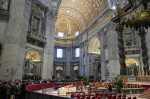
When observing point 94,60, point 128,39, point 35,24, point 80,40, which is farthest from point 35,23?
point 80,40

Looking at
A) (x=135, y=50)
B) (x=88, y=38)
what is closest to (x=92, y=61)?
(x=88, y=38)

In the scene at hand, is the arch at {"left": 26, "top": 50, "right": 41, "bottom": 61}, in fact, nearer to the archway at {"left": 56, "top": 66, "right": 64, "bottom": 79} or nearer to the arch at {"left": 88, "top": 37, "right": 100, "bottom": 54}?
the arch at {"left": 88, "top": 37, "right": 100, "bottom": 54}

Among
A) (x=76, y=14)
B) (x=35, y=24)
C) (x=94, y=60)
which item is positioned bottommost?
(x=94, y=60)

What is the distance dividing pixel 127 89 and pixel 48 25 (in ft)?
47.8

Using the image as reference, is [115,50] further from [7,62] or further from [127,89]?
[7,62]

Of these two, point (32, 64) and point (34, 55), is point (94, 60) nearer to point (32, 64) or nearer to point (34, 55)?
point (34, 55)

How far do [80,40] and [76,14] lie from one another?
7.04 m

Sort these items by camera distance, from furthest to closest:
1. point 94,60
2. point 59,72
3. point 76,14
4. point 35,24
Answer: point 59,72, point 76,14, point 94,60, point 35,24

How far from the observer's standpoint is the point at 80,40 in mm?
32531

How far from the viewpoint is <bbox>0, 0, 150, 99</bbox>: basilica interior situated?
11.8m

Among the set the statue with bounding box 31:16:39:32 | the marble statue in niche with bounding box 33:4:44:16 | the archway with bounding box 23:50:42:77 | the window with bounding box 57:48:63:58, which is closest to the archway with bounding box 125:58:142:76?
the archway with bounding box 23:50:42:77

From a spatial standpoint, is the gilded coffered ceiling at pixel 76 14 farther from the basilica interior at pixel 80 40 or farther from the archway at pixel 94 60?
the archway at pixel 94 60

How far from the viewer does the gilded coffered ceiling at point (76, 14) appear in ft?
82.5

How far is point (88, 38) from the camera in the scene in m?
28.1
